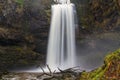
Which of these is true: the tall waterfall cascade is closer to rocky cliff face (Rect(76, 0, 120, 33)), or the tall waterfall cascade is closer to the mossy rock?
rocky cliff face (Rect(76, 0, 120, 33))

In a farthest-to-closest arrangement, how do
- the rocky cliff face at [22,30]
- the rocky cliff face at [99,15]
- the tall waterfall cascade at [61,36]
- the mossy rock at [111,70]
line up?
the tall waterfall cascade at [61,36]
the rocky cliff face at [99,15]
the rocky cliff face at [22,30]
the mossy rock at [111,70]

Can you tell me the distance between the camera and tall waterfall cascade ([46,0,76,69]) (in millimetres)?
30422

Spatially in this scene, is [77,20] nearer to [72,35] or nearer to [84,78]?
[72,35]

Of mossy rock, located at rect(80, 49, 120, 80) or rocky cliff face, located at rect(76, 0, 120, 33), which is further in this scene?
rocky cliff face, located at rect(76, 0, 120, 33)

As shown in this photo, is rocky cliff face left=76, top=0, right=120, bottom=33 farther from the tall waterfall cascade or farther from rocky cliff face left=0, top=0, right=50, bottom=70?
rocky cliff face left=0, top=0, right=50, bottom=70

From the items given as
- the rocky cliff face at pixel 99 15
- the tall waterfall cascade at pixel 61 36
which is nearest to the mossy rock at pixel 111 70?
the tall waterfall cascade at pixel 61 36

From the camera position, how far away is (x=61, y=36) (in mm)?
30328

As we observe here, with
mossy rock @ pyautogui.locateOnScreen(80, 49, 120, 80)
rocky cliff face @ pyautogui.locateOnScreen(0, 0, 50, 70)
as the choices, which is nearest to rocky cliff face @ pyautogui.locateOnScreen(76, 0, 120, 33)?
rocky cliff face @ pyautogui.locateOnScreen(0, 0, 50, 70)

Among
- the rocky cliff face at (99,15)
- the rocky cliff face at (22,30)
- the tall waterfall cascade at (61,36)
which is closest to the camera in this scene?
the rocky cliff face at (22,30)

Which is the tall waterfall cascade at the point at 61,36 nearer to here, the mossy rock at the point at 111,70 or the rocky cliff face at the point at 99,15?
the rocky cliff face at the point at 99,15

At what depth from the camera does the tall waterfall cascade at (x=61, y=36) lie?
30422 millimetres

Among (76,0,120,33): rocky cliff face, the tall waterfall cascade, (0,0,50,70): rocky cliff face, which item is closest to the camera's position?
(0,0,50,70): rocky cliff face

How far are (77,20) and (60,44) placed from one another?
3.33m

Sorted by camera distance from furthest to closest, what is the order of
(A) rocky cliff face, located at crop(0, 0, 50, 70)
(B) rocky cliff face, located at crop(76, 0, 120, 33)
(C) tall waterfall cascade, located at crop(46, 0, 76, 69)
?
(C) tall waterfall cascade, located at crop(46, 0, 76, 69)
(B) rocky cliff face, located at crop(76, 0, 120, 33)
(A) rocky cliff face, located at crop(0, 0, 50, 70)
